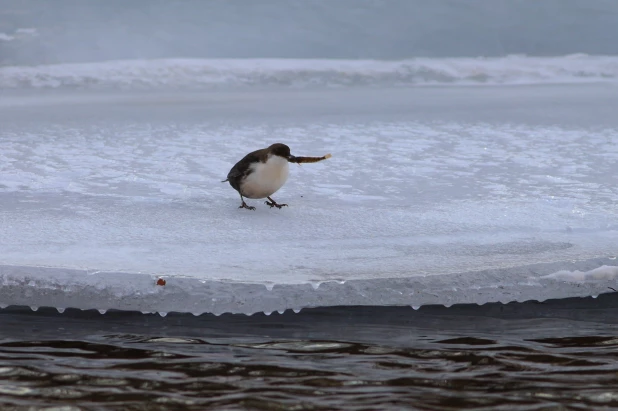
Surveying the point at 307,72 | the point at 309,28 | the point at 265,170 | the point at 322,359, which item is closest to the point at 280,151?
the point at 265,170

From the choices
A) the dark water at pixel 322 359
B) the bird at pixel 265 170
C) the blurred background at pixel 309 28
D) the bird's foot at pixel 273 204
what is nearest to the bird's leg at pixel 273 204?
the bird's foot at pixel 273 204

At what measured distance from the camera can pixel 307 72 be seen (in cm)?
786

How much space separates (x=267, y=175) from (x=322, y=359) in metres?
1.24

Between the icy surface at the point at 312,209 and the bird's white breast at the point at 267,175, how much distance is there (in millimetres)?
129

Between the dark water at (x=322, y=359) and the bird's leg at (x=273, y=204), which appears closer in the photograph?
the dark water at (x=322, y=359)

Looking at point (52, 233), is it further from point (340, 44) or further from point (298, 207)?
point (340, 44)

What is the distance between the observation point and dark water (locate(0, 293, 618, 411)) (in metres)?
2.01

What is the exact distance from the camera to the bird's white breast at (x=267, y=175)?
11.1ft

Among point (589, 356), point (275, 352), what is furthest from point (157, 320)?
point (589, 356)

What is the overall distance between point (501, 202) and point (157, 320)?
5.26 feet

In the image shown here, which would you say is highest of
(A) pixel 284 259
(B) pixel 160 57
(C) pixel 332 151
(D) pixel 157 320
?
(B) pixel 160 57

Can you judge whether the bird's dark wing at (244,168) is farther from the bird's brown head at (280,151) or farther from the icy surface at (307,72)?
the icy surface at (307,72)

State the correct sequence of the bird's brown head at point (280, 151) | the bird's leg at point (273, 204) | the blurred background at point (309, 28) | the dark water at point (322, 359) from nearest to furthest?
the dark water at point (322, 359) → the bird's brown head at point (280, 151) → the bird's leg at point (273, 204) → the blurred background at point (309, 28)

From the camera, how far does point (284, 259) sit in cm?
285
